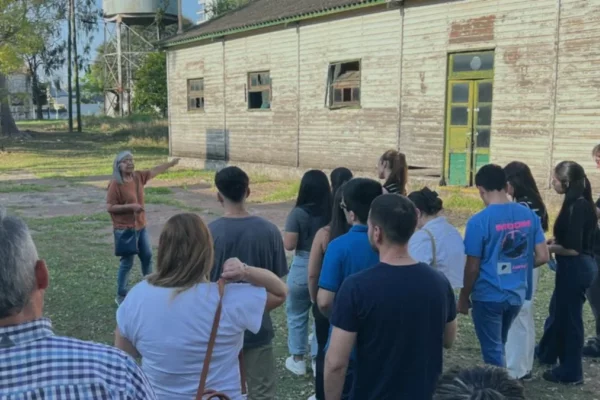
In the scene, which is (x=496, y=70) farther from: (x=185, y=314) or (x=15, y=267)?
(x=15, y=267)

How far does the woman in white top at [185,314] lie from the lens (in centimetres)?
252

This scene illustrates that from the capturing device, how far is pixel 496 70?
12594 mm

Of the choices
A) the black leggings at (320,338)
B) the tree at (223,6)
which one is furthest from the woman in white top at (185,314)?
the tree at (223,6)

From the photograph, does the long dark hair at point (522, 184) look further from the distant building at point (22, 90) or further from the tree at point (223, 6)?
the distant building at point (22, 90)

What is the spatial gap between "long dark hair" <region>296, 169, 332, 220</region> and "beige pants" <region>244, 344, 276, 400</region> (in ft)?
4.00

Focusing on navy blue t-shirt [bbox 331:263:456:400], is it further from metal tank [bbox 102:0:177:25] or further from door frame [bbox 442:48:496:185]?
metal tank [bbox 102:0:177:25]

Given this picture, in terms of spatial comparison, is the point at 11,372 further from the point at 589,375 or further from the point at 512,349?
the point at 589,375

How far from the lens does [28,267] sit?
1530mm

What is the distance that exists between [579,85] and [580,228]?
785 centimetres

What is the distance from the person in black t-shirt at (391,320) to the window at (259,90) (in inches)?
658

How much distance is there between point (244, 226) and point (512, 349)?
7.95ft

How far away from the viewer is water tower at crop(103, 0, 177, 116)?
129 ft

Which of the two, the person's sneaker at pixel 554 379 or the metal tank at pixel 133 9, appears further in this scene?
the metal tank at pixel 133 9

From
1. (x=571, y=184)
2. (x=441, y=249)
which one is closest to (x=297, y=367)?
(x=441, y=249)
